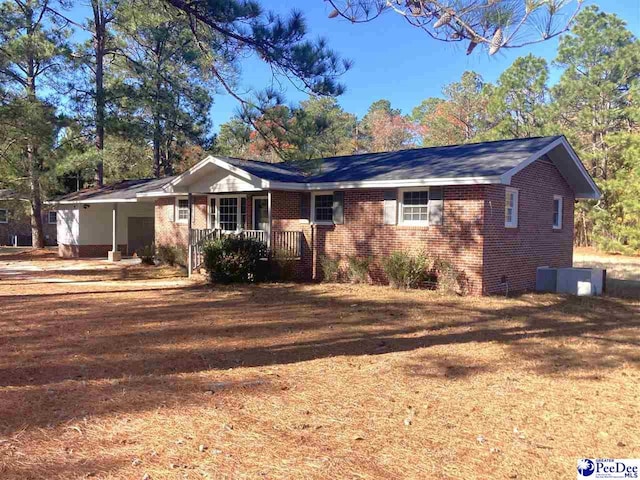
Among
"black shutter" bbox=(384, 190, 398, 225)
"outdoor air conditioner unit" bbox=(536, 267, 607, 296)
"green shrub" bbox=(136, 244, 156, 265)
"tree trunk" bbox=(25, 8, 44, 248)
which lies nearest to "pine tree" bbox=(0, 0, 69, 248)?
"tree trunk" bbox=(25, 8, 44, 248)

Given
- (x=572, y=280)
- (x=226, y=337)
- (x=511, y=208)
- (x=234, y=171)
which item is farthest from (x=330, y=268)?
(x=226, y=337)

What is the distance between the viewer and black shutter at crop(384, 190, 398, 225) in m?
13.1

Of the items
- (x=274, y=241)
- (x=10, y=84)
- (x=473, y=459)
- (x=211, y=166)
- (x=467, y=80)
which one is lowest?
(x=473, y=459)

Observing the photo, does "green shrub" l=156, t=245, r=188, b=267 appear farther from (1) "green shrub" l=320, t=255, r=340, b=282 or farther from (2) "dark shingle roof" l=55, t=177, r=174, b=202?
(1) "green shrub" l=320, t=255, r=340, b=282

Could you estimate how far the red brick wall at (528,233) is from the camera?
1198 cm

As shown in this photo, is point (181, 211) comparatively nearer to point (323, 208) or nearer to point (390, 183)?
point (323, 208)

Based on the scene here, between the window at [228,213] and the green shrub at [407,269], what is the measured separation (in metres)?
6.21

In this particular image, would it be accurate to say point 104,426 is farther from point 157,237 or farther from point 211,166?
point 157,237

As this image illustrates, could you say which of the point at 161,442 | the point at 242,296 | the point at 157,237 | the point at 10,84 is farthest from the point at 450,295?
the point at 10,84

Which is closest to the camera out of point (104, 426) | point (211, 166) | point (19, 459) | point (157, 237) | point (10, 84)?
point (19, 459)

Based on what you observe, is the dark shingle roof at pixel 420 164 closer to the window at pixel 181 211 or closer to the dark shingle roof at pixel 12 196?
the window at pixel 181 211

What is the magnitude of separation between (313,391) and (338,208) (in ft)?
30.8

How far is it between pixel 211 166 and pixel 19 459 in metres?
12.3

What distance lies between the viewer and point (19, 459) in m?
3.62
